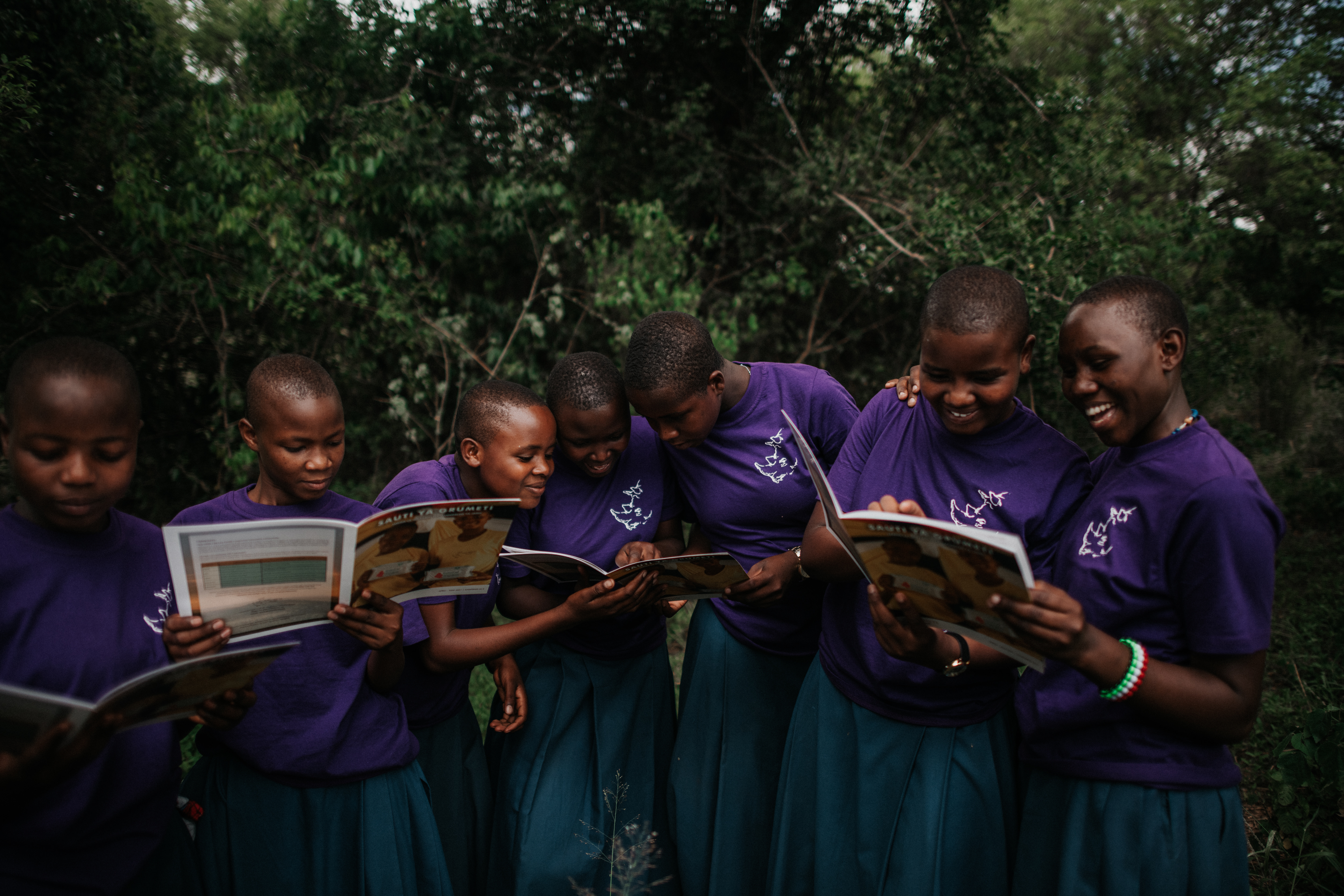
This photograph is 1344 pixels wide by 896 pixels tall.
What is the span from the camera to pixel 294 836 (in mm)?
2162

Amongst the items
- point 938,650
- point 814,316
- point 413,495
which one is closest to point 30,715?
point 413,495

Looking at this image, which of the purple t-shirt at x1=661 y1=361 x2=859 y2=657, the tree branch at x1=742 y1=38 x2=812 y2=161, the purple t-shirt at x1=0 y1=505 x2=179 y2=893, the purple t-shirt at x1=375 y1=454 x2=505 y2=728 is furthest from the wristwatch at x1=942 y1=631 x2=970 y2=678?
the tree branch at x1=742 y1=38 x2=812 y2=161

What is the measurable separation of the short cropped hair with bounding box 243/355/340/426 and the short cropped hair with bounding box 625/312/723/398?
35.6 inches

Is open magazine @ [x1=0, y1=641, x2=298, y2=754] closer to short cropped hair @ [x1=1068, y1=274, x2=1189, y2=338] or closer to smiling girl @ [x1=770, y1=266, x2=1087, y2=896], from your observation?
smiling girl @ [x1=770, y1=266, x2=1087, y2=896]

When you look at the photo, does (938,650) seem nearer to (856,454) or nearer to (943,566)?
(943,566)

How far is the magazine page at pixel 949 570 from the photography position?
1.56 meters

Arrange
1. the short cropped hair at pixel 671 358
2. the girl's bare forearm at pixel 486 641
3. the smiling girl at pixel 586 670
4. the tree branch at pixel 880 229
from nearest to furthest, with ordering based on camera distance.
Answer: the girl's bare forearm at pixel 486 641 < the short cropped hair at pixel 671 358 < the smiling girl at pixel 586 670 < the tree branch at pixel 880 229

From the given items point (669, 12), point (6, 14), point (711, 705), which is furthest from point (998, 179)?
point (6, 14)

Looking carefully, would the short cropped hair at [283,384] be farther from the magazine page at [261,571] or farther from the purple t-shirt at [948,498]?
the purple t-shirt at [948,498]

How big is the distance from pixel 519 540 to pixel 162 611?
3.53 ft

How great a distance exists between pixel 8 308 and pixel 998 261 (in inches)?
247

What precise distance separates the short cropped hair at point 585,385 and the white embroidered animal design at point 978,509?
1119 mm

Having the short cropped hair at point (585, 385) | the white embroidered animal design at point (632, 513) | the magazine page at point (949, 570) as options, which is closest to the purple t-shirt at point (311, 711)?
the short cropped hair at point (585, 385)

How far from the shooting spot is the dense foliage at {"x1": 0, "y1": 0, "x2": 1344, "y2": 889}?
17.7 ft
